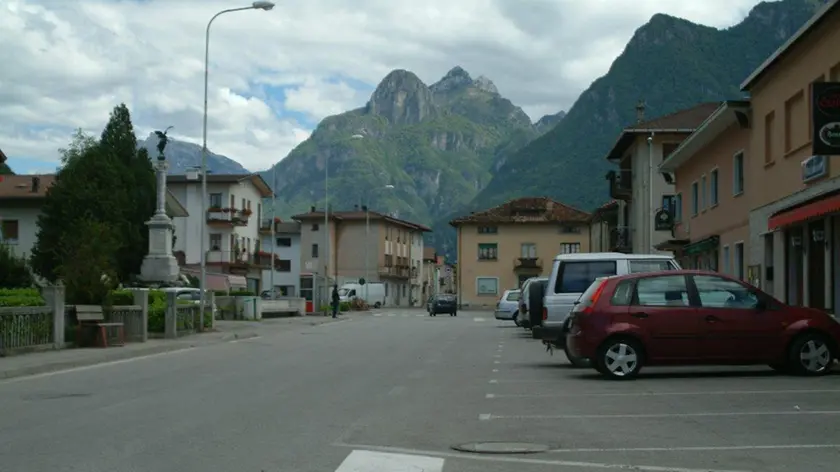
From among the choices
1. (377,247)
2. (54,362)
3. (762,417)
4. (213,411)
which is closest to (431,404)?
(213,411)

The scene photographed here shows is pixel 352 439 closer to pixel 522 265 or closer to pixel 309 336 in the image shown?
pixel 309 336

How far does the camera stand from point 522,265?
322 feet

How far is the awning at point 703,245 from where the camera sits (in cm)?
3566

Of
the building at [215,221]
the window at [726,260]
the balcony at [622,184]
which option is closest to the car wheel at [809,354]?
the window at [726,260]

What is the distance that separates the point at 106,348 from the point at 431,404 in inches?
535

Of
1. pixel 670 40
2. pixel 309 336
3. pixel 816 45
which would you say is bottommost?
pixel 309 336

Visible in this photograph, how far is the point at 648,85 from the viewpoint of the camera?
141 meters

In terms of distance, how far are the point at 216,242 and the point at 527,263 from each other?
95.5 feet

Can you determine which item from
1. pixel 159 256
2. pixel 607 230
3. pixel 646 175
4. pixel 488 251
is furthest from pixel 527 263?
pixel 159 256

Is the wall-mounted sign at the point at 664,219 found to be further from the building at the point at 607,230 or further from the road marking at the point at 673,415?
the road marking at the point at 673,415

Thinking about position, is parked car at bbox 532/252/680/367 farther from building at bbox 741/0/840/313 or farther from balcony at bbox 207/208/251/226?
balcony at bbox 207/208/251/226

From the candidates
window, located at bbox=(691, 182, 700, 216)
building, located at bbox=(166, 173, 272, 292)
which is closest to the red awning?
window, located at bbox=(691, 182, 700, 216)

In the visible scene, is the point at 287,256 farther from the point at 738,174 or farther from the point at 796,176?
the point at 796,176

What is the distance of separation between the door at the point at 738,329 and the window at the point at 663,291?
0.33 meters
